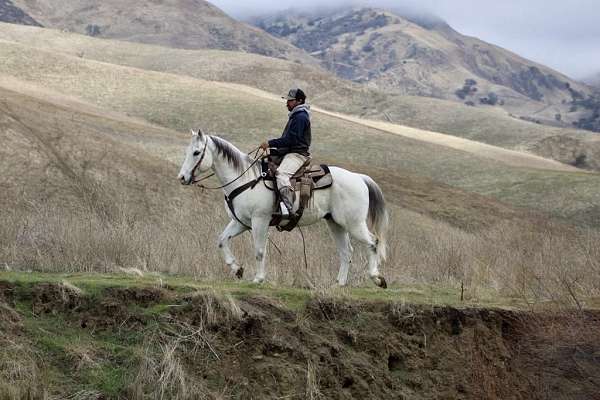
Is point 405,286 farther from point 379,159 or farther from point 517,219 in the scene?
point 379,159

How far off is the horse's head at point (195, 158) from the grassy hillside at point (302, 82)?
90460 millimetres

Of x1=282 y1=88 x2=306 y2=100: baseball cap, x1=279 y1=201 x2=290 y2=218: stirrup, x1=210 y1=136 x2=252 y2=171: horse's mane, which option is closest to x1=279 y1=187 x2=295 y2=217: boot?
x1=279 y1=201 x2=290 y2=218: stirrup

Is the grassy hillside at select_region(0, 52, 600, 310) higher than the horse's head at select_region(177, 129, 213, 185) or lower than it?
lower

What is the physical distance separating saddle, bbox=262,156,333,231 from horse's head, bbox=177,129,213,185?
1141 millimetres

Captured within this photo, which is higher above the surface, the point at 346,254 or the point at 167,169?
the point at 346,254

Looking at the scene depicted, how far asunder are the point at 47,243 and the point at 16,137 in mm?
16968

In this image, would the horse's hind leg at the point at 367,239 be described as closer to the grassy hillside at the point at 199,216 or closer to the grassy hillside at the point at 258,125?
the grassy hillside at the point at 199,216

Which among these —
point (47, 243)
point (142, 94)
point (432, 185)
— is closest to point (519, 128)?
point (142, 94)

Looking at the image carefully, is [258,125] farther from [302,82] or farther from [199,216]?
[302,82]

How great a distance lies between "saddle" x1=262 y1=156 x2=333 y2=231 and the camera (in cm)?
1617

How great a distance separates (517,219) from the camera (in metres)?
42.0

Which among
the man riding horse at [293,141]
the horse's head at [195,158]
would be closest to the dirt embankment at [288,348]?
the horse's head at [195,158]

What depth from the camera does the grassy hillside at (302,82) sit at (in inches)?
4395

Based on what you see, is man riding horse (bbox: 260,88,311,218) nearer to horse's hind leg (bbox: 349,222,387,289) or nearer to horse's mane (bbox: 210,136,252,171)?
horse's mane (bbox: 210,136,252,171)
